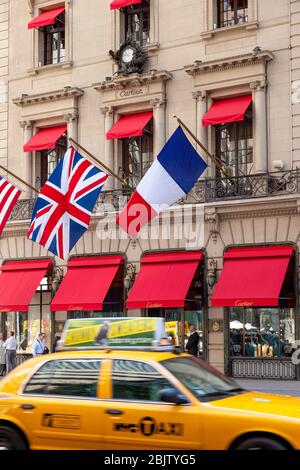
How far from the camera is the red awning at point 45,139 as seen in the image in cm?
3105

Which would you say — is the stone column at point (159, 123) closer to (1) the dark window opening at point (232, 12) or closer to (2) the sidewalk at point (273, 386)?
(1) the dark window opening at point (232, 12)

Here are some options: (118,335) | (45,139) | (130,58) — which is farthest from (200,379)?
(45,139)

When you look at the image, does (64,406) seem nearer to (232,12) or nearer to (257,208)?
(257,208)

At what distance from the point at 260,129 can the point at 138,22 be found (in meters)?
7.31

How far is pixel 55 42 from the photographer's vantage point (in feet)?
108

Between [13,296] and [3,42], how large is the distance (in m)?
11.3

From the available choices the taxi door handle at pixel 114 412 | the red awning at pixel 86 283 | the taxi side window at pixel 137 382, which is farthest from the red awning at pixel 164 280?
the taxi door handle at pixel 114 412

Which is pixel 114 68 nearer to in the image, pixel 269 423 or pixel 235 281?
pixel 235 281

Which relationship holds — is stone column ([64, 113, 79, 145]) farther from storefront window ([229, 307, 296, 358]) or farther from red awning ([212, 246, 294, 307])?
storefront window ([229, 307, 296, 358])

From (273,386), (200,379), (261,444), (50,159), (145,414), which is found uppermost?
(50,159)

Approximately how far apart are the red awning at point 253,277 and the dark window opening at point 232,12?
8.37m

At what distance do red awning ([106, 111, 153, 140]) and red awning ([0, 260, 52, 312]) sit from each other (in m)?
5.69

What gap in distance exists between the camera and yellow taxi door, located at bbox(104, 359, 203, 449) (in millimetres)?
9414

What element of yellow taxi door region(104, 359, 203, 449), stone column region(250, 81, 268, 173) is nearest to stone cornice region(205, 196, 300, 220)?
stone column region(250, 81, 268, 173)
